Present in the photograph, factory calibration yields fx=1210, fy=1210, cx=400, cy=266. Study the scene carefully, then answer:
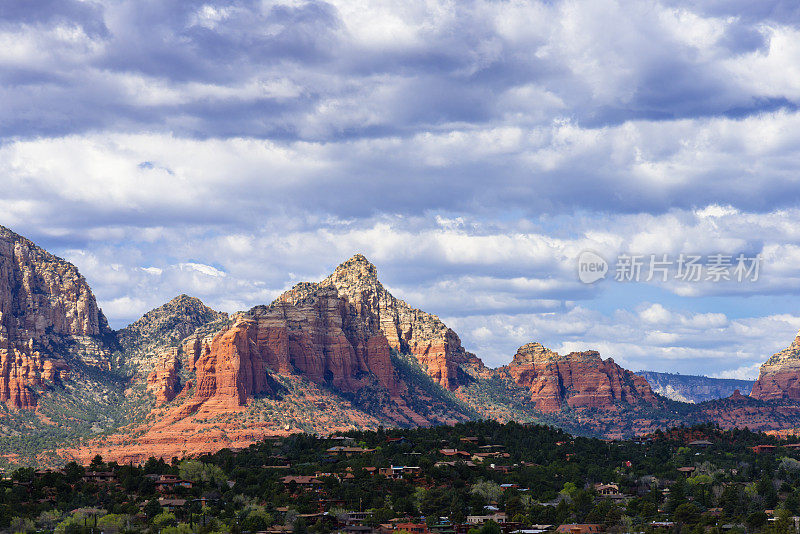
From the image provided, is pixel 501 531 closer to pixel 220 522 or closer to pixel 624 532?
pixel 624 532

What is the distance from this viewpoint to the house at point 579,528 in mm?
195000

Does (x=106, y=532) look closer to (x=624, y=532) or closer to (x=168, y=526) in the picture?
(x=168, y=526)

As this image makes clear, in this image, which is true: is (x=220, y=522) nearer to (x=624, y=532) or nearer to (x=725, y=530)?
(x=624, y=532)

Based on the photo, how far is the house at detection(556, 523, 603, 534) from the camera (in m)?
195

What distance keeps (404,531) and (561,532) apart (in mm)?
25145

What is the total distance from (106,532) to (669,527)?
91580 mm

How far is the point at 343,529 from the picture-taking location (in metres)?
199

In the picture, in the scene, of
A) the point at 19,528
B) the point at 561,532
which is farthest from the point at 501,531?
the point at 19,528

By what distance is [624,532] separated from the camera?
642 ft

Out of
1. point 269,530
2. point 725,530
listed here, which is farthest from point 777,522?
point 269,530

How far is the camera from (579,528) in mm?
197000

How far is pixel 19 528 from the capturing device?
7633 inches

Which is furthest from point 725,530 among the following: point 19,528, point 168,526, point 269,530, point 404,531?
point 19,528

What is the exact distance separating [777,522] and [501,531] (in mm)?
43758
